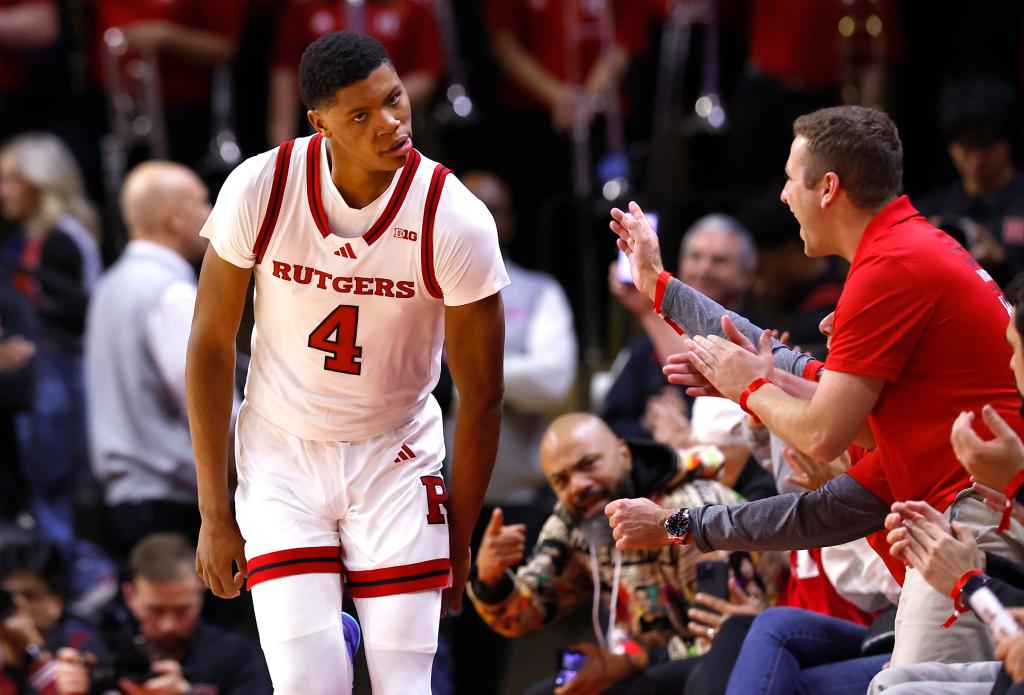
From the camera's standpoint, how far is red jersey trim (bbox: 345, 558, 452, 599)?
3578 mm

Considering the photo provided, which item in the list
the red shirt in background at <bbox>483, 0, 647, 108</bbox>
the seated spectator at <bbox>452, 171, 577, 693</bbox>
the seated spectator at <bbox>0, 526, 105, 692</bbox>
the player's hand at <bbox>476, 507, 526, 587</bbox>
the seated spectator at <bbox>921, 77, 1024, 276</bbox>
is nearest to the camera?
the player's hand at <bbox>476, 507, 526, 587</bbox>

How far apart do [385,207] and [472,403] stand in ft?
1.70

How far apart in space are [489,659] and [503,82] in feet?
9.41

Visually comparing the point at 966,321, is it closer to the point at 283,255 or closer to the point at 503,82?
the point at 283,255

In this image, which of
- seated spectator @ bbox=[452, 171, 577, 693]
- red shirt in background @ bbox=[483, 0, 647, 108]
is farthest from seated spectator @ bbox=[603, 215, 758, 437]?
red shirt in background @ bbox=[483, 0, 647, 108]

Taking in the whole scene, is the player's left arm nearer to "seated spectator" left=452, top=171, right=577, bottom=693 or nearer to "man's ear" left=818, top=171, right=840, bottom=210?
"man's ear" left=818, top=171, right=840, bottom=210

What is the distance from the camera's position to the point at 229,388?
12.4 feet

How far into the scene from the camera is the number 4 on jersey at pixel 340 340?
3.64 m

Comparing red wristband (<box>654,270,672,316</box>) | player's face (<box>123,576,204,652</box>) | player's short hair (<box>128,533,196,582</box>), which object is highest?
red wristband (<box>654,270,672,316</box>)

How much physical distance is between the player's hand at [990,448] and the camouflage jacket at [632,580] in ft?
4.50

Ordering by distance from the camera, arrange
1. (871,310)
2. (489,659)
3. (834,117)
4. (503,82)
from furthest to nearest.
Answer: (503,82) → (489,659) → (834,117) → (871,310)

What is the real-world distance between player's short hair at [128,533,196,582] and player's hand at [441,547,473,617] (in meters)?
1.78

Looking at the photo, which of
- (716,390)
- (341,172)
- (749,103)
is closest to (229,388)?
(341,172)

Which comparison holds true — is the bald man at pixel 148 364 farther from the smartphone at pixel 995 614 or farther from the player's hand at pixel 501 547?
the smartphone at pixel 995 614
